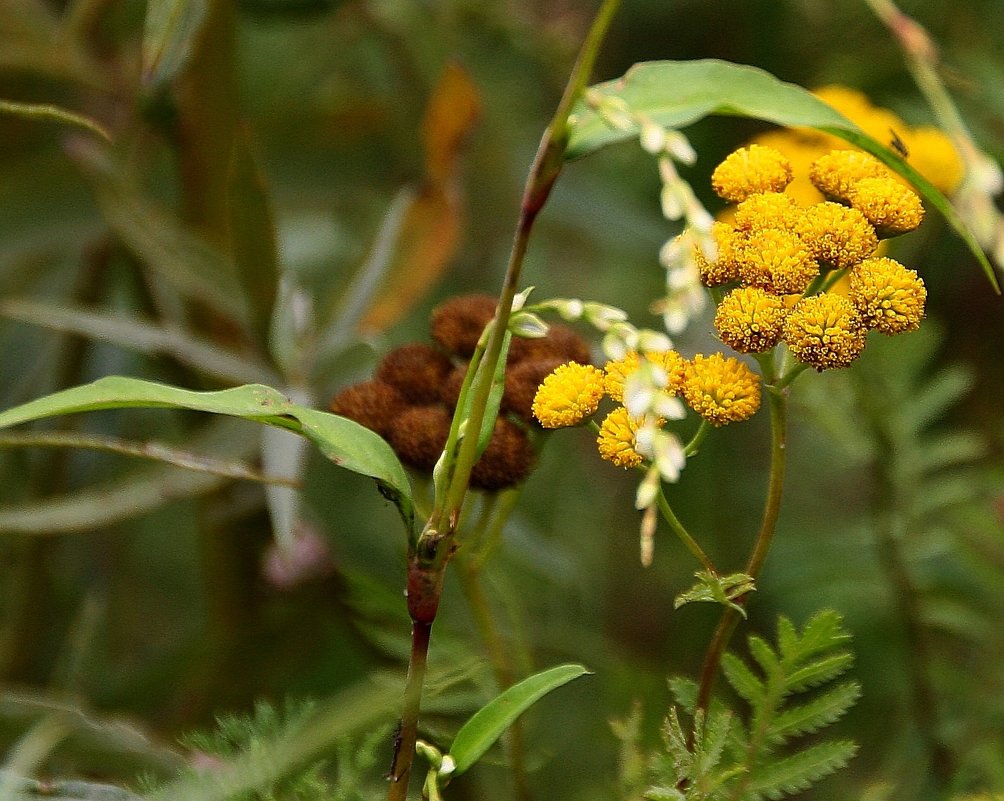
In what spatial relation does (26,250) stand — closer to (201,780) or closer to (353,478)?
(353,478)

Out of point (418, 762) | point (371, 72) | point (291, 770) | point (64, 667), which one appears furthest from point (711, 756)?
point (371, 72)

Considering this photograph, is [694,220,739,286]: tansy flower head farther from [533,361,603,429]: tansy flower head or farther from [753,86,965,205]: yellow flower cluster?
[753,86,965,205]: yellow flower cluster

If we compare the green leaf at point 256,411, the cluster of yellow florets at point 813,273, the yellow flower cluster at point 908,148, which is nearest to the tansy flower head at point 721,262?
the cluster of yellow florets at point 813,273

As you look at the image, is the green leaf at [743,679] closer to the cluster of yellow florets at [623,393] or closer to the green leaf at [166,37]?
A: the cluster of yellow florets at [623,393]

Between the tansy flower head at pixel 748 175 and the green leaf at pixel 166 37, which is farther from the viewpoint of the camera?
the green leaf at pixel 166 37

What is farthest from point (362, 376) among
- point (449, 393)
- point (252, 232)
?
point (449, 393)

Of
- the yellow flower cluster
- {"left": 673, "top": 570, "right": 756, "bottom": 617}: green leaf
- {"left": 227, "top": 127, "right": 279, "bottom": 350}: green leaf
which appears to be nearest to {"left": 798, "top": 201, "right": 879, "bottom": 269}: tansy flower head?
{"left": 673, "top": 570, "right": 756, "bottom": 617}: green leaf
